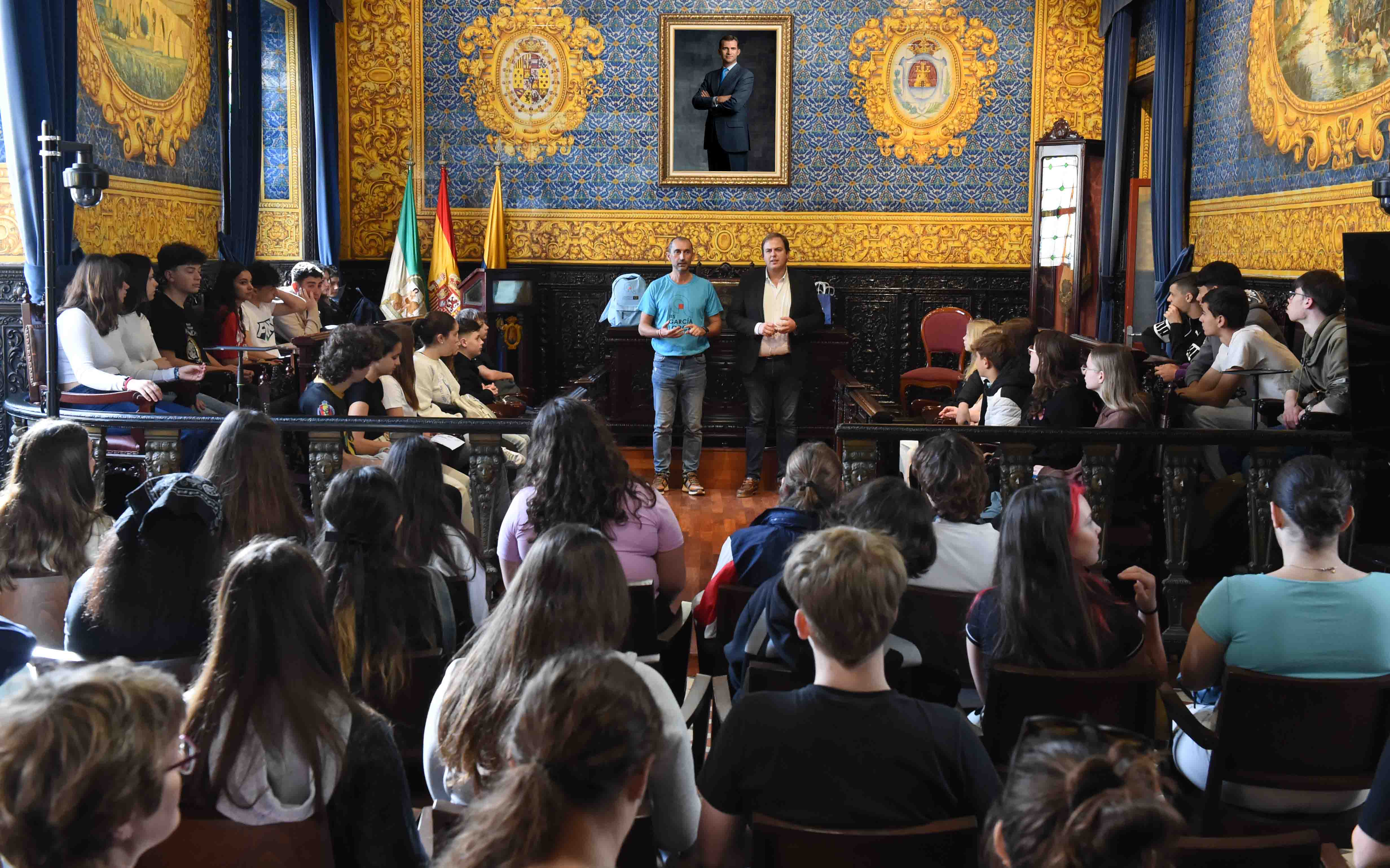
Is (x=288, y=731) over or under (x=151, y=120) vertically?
under

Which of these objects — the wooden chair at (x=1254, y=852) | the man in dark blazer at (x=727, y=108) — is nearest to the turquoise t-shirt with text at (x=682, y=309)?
the man in dark blazer at (x=727, y=108)

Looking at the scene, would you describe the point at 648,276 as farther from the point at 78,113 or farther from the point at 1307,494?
the point at 1307,494

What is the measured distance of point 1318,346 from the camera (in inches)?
223

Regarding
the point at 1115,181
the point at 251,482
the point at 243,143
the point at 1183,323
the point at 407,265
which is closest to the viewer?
A: the point at 251,482

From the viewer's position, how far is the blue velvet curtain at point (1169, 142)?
9062 millimetres

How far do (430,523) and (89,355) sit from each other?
10.9 feet

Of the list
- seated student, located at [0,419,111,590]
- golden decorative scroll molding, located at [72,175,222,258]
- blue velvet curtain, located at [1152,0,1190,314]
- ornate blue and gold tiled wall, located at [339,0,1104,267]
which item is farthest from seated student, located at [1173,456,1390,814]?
ornate blue and gold tiled wall, located at [339,0,1104,267]

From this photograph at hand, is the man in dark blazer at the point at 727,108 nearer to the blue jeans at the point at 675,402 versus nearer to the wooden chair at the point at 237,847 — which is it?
the blue jeans at the point at 675,402

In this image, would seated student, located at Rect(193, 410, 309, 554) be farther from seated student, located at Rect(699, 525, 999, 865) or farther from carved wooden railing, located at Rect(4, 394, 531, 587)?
seated student, located at Rect(699, 525, 999, 865)

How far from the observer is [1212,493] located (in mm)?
5113

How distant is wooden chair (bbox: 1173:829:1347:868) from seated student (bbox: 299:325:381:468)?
156 inches

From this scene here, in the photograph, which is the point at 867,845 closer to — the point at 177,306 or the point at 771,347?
the point at 177,306

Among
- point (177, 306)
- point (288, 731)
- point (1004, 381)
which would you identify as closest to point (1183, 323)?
point (1004, 381)

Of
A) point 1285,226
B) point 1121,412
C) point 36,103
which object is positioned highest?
point 36,103
